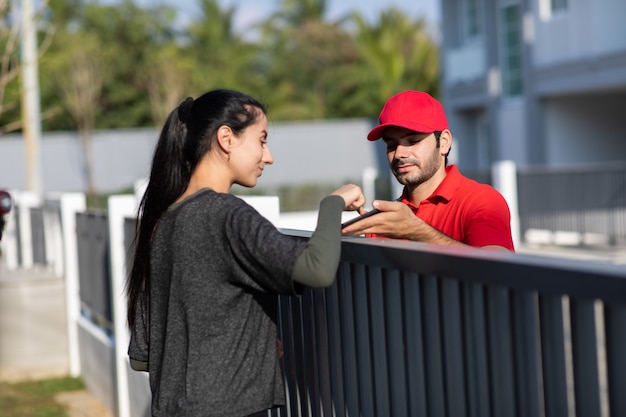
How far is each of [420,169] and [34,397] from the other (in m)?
5.73

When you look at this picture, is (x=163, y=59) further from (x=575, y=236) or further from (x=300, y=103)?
(x=575, y=236)

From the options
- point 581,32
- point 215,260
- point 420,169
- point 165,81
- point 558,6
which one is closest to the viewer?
point 215,260

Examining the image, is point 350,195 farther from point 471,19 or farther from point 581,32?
point 471,19

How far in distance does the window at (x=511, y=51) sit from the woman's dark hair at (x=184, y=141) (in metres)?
21.5

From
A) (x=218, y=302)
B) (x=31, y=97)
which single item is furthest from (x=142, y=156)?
(x=218, y=302)

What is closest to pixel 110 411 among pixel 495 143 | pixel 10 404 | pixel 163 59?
pixel 10 404

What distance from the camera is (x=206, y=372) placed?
304 cm

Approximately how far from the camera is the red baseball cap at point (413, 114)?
3.58m

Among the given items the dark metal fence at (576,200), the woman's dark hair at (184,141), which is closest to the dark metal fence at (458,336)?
the woman's dark hair at (184,141)

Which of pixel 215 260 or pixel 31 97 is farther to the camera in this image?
pixel 31 97

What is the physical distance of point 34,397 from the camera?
28.0ft

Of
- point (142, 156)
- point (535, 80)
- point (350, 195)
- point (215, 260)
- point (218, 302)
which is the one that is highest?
point (535, 80)

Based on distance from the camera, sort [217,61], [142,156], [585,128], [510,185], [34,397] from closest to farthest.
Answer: [34,397]
[510,185]
[585,128]
[142,156]
[217,61]

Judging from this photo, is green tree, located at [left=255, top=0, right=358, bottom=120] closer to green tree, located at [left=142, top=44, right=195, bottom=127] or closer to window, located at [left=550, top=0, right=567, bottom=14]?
green tree, located at [left=142, top=44, right=195, bottom=127]
